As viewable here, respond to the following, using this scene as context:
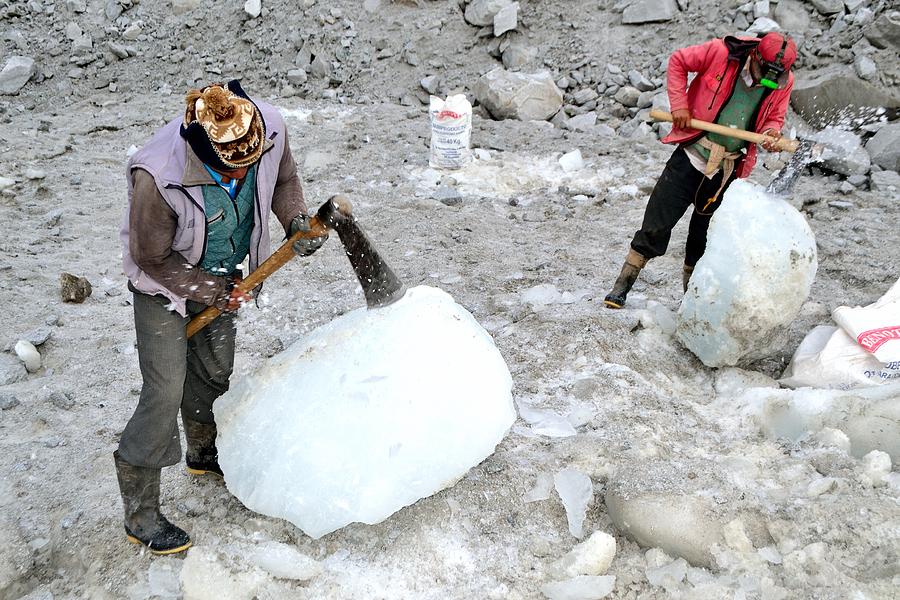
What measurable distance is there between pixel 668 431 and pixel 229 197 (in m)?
1.86

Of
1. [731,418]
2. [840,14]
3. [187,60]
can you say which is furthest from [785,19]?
[187,60]

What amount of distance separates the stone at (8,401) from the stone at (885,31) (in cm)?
761

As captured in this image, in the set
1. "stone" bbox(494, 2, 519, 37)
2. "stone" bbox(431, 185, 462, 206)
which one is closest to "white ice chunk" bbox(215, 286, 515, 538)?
"stone" bbox(431, 185, 462, 206)

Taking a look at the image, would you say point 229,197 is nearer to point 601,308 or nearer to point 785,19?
point 601,308

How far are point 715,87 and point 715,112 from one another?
0.39 ft

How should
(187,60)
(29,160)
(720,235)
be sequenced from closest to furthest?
(720,235) < (29,160) < (187,60)

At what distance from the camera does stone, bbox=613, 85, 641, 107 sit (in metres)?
7.26

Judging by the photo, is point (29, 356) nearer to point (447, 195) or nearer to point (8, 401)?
point (8, 401)

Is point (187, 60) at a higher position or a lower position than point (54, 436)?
lower

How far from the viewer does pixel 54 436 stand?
2.85 meters

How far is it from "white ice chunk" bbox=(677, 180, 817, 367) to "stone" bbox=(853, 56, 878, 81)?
14.5 feet

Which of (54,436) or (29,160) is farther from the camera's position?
(29,160)

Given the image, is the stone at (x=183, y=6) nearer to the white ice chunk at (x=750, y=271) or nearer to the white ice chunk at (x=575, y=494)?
the white ice chunk at (x=750, y=271)

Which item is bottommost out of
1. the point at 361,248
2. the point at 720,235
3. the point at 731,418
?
the point at 731,418
